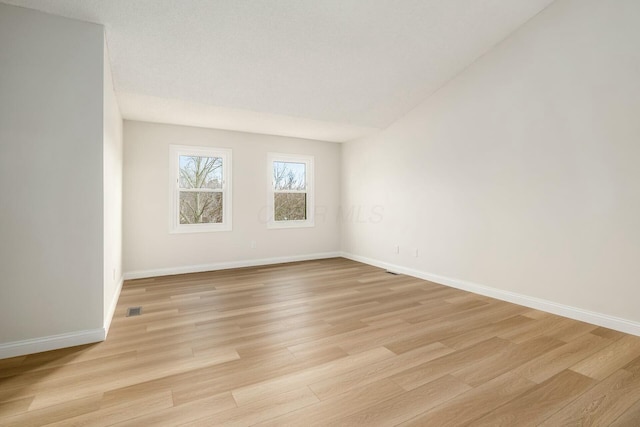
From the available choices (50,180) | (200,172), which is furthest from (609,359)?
(200,172)

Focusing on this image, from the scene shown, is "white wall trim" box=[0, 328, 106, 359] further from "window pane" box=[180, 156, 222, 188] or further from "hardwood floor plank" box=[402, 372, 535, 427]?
"window pane" box=[180, 156, 222, 188]

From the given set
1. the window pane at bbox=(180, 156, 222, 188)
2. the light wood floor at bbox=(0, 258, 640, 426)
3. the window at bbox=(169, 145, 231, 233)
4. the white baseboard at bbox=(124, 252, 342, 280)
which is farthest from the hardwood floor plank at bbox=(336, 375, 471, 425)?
the window pane at bbox=(180, 156, 222, 188)

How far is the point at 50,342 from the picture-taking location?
2295mm

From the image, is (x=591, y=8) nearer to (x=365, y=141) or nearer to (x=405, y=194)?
(x=405, y=194)

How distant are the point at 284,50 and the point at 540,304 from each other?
3700 mm

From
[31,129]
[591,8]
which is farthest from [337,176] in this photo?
[31,129]

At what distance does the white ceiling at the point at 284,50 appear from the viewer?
2.64 metres

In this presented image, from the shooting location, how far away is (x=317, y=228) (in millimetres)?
6098

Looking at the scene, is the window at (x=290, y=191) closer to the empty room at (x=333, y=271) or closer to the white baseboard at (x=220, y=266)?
the white baseboard at (x=220, y=266)

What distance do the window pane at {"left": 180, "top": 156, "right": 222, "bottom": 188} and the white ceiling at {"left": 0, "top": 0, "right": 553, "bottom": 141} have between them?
786 mm

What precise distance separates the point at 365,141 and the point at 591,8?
3317mm

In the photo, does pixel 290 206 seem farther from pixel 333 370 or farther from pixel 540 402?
pixel 540 402

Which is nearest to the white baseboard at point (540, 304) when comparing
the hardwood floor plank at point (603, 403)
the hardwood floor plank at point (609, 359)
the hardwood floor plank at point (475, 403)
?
the hardwood floor plank at point (609, 359)

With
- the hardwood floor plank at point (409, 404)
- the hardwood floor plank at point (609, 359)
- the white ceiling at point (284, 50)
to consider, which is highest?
the white ceiling at point (284, 50)
